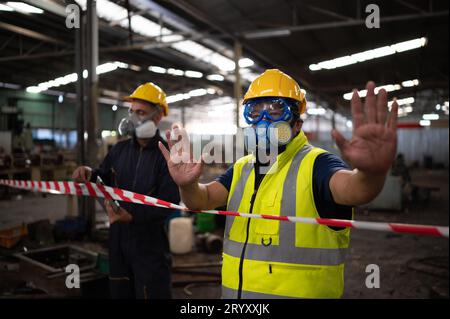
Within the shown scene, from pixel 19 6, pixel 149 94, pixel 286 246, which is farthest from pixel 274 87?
pixel 19 6

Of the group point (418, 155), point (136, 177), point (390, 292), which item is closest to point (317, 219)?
point (136, 177)

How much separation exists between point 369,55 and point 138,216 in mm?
10200

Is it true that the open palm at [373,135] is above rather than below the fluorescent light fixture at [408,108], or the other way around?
below

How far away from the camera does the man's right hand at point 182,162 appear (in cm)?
195

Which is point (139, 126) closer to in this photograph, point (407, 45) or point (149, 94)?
point (149, 94)

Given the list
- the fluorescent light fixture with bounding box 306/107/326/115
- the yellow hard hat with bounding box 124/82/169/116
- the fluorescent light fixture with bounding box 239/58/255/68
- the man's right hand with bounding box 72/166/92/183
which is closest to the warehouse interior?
the fluorescent light fixture with bounding box 239/58/255/68

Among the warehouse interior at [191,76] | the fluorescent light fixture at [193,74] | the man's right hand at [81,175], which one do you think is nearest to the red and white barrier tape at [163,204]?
the man's right hand at [81,175]

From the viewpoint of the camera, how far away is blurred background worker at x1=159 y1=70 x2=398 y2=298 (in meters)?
1.41

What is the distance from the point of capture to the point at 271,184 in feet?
6.33

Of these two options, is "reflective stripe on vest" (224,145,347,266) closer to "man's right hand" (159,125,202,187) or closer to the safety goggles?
the safety goggles

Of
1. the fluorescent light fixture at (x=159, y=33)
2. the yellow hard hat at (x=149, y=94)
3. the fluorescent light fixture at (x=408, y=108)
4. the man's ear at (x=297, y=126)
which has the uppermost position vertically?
the fluorescent light fixture at (x=408, y=108)

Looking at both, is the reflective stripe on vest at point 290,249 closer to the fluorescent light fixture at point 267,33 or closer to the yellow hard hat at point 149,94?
the yellow hard hat at point 149,94

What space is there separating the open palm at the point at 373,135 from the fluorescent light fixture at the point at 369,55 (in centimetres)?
963
